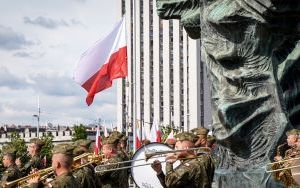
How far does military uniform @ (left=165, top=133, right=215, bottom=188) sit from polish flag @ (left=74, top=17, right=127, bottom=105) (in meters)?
5.96

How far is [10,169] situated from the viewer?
1204 centimetres

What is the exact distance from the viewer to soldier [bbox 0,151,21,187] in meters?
11.8

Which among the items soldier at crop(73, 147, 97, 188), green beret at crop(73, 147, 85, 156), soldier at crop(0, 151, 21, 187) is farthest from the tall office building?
soldier at crop(73, 147, 97, 188)

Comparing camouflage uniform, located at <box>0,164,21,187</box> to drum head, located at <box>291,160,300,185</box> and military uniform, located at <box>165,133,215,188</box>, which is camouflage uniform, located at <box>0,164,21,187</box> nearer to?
military uniform, located at <box>165,133,215,188</box>

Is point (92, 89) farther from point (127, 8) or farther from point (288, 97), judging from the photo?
point (127, 8)

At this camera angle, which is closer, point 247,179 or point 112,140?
point 247,179

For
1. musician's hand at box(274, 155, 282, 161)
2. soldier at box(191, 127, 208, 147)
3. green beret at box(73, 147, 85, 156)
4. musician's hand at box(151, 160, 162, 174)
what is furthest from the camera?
soldier at box(191, 127, 208, 147)

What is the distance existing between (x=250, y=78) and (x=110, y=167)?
10.8 feet

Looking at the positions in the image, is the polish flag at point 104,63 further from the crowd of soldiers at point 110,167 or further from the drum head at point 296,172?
the drum head at point 296,172

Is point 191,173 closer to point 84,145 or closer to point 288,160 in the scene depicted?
point 288,160

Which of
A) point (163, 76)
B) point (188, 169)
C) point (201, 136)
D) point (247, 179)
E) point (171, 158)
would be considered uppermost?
point (163, 76)

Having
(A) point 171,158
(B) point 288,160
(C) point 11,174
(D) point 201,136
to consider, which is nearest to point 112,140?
(D) point 201,136

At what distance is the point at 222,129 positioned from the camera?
8828 millimetres

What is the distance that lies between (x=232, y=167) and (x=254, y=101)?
877 millimetres
